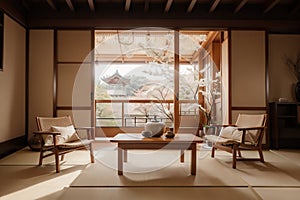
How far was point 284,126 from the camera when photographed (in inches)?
222

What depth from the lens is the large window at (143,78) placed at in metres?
7.62

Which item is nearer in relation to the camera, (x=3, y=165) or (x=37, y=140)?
(x=3, y=165)

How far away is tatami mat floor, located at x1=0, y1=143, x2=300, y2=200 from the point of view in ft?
8.98

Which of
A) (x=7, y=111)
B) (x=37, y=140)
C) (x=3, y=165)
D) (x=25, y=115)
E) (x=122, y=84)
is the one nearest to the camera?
(x=3, y=165)

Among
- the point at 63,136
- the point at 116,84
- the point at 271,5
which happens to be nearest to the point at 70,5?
the point at 63,136

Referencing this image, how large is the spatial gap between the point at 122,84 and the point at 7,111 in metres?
4.46

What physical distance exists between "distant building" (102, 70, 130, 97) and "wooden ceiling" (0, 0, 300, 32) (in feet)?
10.8

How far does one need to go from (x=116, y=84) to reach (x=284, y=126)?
16.4 ft

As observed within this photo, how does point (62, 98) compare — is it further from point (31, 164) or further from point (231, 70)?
point (231, 70)

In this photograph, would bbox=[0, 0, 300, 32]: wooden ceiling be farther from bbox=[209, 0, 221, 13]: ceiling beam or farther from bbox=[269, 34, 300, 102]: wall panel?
bbox=[269, 34, 300, 102]: wall panel

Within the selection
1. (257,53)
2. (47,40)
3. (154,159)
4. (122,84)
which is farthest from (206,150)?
(122,84)

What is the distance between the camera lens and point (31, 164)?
4.00 metres

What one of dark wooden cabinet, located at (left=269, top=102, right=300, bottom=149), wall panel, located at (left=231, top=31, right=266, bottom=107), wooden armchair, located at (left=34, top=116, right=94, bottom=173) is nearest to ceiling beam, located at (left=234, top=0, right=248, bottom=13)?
wall panel, located at (left=231, top=31, right=266, bottom=107)

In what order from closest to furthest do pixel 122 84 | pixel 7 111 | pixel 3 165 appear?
pixel 3 165, pixel 7 111, pixel 122 84
